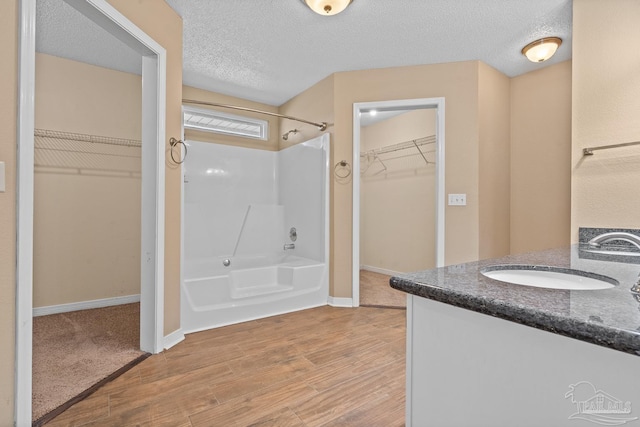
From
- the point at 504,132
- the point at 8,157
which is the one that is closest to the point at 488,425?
the point at 8,157

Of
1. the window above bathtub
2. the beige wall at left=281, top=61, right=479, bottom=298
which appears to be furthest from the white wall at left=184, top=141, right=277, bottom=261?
the beige wall at left=281, top=61, right=479, bottom=298

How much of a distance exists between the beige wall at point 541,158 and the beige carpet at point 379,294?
134cm

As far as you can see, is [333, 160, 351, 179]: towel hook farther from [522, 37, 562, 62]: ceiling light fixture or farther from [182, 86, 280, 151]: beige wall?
[522, 37, 562, 62]: ceiling light fixture

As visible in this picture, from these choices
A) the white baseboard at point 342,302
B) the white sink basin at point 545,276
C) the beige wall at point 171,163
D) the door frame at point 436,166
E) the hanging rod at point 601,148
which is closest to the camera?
the white sink basin at point 545,276

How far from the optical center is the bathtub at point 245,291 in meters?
2.50

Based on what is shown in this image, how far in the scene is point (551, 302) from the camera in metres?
0.57

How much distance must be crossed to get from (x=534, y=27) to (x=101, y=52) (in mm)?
3812

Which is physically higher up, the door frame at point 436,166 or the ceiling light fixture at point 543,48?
the ceiling light fixture at point 543,48

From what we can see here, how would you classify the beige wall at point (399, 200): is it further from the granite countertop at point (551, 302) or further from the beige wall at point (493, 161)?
the granite countertop at point (551, 302)

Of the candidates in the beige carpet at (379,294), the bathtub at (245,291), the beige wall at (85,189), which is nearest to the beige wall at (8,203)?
the bathtub at (245,291)

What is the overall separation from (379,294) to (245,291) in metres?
1.61

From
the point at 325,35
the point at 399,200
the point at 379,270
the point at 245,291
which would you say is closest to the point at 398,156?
the point at 399,200

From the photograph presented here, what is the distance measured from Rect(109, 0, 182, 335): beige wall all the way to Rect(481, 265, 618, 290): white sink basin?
2.06 meters

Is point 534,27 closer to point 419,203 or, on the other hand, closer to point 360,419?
point 419,203
